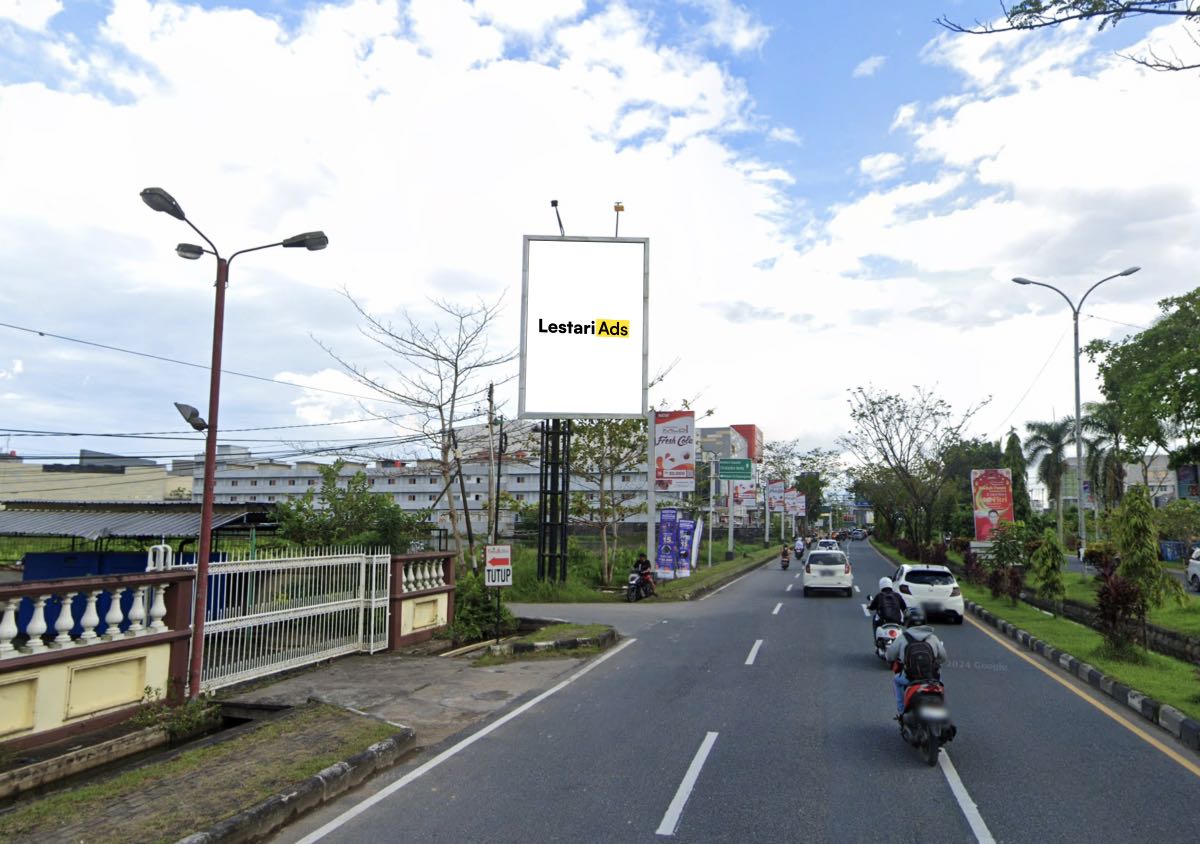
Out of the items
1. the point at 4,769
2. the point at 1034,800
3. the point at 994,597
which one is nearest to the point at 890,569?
the point at 994,597

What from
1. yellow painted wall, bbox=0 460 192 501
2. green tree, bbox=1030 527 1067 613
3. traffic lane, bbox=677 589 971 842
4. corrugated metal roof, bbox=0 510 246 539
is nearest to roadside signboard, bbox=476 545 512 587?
traffic lane, bbox=677 589 971 842

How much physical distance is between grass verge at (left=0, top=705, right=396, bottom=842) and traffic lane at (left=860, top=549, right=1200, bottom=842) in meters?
5.17

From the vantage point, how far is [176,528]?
15047 mm

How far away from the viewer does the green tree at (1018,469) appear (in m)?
59.7

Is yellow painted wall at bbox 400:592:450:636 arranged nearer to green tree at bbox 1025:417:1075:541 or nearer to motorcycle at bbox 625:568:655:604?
motorcycle at bbox 625:568:655:604

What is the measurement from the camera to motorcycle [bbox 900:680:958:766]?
697 centimetres

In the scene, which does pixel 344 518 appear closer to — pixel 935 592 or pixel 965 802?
pixel 935 592

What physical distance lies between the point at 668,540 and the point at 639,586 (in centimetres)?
735

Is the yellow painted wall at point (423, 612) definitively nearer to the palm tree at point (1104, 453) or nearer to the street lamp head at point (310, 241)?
the street lamp head at point (310, 241)

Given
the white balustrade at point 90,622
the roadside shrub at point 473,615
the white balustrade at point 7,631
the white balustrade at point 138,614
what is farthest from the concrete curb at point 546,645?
the white balustrade at point 7,631

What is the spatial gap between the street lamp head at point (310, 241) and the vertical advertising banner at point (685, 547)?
24.2 metres

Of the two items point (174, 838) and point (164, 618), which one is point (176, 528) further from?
point (174, 838)

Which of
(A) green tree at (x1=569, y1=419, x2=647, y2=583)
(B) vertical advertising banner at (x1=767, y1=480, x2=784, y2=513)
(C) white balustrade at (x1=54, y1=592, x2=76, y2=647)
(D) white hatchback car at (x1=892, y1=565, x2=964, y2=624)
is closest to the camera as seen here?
(C) white balustrade at (x1=54, y1=592, x2=76, y2=647)

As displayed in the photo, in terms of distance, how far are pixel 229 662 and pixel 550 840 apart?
596 cm
